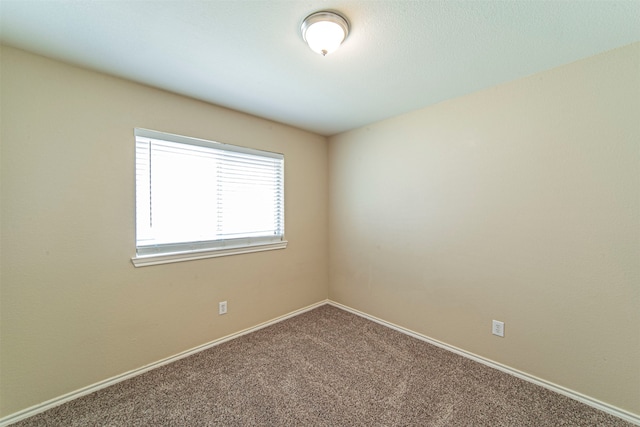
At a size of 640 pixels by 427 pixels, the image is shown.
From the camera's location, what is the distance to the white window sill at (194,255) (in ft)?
6.58

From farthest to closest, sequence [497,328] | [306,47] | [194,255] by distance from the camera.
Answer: [194,255] < [497,328] < [306,47]

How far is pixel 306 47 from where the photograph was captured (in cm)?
155

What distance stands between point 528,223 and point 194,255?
2.73 metres

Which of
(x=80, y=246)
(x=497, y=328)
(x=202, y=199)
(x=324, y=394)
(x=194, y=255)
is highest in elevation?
(x=202, y=199)

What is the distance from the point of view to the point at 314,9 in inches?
49.9

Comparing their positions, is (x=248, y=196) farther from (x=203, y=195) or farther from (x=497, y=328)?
(x=497, y=328)

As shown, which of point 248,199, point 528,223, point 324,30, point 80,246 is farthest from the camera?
point 248,199

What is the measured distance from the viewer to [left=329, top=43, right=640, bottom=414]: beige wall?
1.56 metres

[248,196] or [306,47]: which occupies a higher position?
[306,47]

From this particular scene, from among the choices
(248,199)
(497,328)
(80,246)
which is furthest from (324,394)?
(80,246)

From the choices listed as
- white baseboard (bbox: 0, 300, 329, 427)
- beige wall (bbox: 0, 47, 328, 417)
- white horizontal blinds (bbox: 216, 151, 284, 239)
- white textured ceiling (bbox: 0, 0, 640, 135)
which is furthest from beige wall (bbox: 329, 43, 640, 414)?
beige wall (bbox: 0, 47, 328, 417)

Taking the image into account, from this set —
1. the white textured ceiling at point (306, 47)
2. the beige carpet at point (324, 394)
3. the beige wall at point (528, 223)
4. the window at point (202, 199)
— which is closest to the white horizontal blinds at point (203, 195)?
the window at point (202, 199)

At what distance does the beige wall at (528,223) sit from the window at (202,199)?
1.25m

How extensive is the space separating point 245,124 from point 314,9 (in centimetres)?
153
